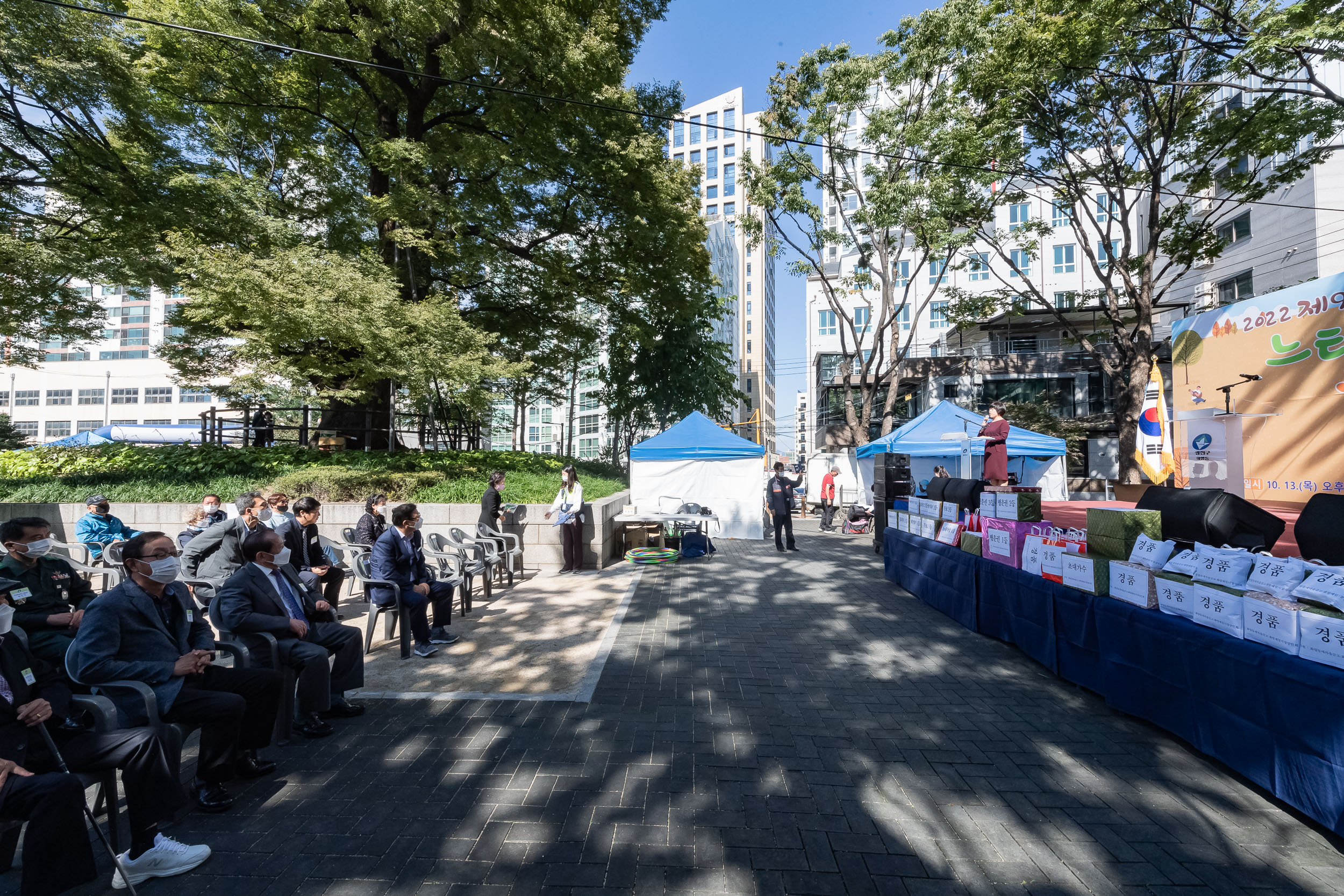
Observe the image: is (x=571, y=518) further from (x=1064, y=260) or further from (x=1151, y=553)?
(x=1064, y=260)

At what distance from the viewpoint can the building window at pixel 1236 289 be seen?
985 inches

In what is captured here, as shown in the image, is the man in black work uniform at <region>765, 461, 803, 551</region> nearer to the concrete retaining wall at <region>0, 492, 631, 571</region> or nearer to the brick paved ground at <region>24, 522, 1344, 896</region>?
the concrete retaining wall at <region>0, 492, 631, 571</region>

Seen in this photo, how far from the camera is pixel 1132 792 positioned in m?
3.27

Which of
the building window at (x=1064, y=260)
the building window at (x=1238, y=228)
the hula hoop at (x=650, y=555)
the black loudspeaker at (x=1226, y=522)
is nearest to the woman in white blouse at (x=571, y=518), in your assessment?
the hula hoop at (x=650, y=555)

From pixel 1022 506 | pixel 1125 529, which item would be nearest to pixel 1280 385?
pixel 1022 506

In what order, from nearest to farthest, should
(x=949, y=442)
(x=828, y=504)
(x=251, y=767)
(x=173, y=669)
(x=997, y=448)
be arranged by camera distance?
(x=173, y=669) → (x=251, y=767) → (x=997, y=448) → (x=949, y=442) → (x=828, y=504)

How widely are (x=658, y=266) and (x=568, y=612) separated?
10.8 meters

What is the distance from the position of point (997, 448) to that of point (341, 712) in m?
9.30

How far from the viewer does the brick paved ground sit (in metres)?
2.60

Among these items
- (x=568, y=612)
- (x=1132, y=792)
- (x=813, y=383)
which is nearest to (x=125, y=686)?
(x=568, y=612)

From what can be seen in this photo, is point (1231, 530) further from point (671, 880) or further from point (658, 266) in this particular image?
point (658, 266)

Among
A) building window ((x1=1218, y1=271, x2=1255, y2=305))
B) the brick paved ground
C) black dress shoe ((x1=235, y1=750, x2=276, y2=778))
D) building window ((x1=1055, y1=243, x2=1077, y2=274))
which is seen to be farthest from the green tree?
building window ((x1=1055, y1=243, x2=1077, y2=274))

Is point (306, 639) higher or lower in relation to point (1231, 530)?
lower

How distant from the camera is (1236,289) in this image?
25828 mm
